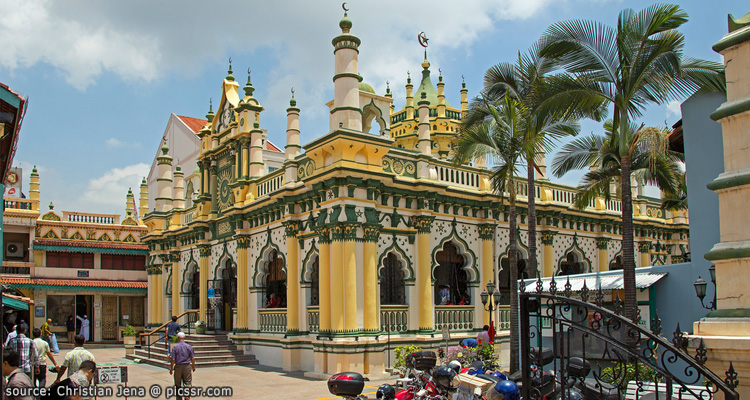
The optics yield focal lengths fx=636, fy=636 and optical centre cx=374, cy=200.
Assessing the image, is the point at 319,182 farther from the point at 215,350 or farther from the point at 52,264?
the point at 52,264

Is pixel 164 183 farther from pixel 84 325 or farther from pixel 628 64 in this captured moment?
pixel 628 64

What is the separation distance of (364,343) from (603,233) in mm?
12932

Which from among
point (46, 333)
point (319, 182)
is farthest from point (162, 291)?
point (319, 182)

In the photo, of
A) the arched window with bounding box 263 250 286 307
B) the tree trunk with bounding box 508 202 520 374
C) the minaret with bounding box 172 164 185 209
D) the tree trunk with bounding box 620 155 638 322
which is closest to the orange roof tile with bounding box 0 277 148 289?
the minaret with bounding box 172 164 185 209

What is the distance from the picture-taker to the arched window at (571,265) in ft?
82.2

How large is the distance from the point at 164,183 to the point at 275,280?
443 inches

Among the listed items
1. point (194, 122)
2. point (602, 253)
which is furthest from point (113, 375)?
point (194, 122)

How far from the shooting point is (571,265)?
83.6 feet

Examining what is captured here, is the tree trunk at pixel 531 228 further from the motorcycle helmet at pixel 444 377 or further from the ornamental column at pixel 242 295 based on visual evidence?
the ornamental column at pixel 242 295

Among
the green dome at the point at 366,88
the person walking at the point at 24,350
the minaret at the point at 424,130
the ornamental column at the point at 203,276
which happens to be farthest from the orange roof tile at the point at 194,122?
the person walking at the point at 24,350

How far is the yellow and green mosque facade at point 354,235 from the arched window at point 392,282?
46 millimetres

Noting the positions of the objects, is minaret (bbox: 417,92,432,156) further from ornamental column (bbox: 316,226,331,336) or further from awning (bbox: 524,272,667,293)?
awning (bbox: 524,272,667,293)

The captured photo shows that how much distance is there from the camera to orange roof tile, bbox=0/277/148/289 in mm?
33719

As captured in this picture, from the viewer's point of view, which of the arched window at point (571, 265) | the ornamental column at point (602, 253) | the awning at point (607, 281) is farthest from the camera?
the ornamental column at point (602, 253)
